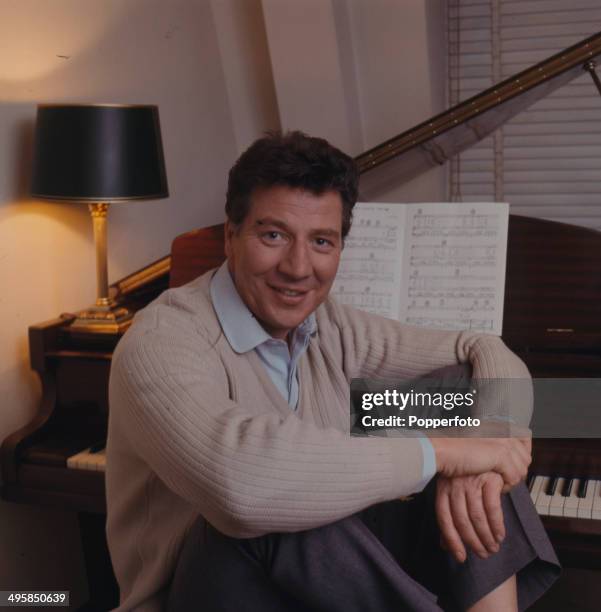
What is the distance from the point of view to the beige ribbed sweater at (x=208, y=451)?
49.3 inches

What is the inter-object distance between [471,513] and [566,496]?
49cm

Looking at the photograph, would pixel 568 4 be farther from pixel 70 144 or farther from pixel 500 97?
pixel 70 144

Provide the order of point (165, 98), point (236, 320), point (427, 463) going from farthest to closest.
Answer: point (165, 98) < point (236, 320) < point (427, 463)

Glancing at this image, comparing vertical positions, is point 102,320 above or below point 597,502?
above

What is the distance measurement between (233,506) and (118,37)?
6.25ft

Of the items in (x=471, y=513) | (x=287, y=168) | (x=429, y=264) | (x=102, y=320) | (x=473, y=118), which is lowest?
(x=471, y=513)

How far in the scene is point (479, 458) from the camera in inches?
55.9

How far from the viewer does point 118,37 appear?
2732 mm

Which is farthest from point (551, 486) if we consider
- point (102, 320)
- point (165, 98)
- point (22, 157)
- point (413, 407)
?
point (165, 98)

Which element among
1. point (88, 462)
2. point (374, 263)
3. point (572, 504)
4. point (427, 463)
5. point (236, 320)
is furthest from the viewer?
point (374, 263)

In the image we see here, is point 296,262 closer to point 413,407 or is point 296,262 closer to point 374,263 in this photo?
point 413,407

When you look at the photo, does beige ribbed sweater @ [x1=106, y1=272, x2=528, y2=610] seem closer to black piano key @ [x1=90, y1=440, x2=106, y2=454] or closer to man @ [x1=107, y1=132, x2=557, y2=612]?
man @ [x1=107, y1=132, x2=557, y2=612]

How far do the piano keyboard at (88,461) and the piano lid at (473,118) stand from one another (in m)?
0.46

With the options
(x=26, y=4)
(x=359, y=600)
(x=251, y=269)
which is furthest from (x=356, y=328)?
(x=26, y=4)
